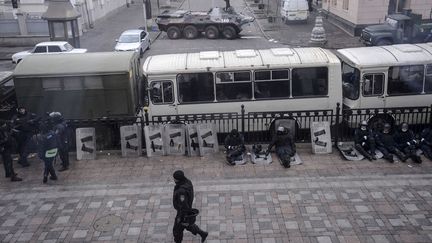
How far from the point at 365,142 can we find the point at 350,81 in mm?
2676

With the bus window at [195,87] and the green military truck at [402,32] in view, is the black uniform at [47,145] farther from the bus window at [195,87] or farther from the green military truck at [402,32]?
the green military truck at [402,32]

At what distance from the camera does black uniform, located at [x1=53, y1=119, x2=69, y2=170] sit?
11.1 meters

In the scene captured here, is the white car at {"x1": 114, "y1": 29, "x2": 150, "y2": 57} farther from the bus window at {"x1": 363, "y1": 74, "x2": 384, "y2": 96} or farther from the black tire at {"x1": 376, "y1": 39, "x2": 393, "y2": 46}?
the bus window at {"x1": 363, "y1": 74, "x2": 384, "y2": 96}

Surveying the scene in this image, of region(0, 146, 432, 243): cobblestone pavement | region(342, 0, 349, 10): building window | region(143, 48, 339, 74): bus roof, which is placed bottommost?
region(0, 146, 432, 243): cobblestone pavement

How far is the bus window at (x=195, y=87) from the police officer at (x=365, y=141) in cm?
419

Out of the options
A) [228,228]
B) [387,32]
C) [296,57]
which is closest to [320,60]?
[296,57]

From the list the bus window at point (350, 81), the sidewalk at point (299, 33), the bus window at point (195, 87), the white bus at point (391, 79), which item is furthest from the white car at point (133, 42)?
the white bus at point (391, 79)

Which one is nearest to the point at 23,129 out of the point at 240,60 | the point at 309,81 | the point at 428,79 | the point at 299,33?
the point at 240,60

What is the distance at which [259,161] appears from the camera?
37.7 ft

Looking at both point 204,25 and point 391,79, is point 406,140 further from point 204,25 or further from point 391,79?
point 204,25

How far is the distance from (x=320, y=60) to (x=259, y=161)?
3525 millimetres

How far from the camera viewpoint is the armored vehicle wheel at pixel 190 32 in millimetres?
31947

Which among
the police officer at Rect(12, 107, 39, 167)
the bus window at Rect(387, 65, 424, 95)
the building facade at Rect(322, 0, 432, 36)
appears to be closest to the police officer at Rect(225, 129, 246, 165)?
the bus window at Rect(387, 65, 424, 95)

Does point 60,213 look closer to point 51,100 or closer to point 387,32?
point 51,100
